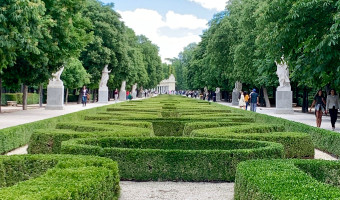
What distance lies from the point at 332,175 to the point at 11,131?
8.73 metres

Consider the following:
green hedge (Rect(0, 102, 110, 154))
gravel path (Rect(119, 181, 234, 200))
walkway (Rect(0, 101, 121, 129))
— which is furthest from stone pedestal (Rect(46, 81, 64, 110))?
gravel path (Rect(119, 181, 234, 200))

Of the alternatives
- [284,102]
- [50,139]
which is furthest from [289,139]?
[284,102]

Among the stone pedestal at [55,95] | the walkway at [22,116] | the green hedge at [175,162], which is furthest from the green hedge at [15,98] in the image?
the green hedge at [175,162]

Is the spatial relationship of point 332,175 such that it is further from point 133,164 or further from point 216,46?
point 216,46

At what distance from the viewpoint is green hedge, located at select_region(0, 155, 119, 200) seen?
4.38 m

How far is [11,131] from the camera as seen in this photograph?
11766 millimetres

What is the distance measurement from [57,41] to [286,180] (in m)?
17.6

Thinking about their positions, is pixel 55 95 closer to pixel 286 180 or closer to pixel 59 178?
pixel 59 178

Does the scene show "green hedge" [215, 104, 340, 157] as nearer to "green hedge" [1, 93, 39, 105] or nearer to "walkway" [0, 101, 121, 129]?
"walkway" [0, 101, 121, 129]

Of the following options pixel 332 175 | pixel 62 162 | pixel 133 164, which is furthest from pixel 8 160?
pixel 332 175

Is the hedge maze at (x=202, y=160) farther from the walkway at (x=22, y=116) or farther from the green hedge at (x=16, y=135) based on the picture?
the walkway at (x=22, y=116)

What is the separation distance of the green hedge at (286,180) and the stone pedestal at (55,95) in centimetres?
2378

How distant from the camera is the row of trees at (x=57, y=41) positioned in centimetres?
1466

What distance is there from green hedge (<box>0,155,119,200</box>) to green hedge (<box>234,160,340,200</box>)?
1.88m
